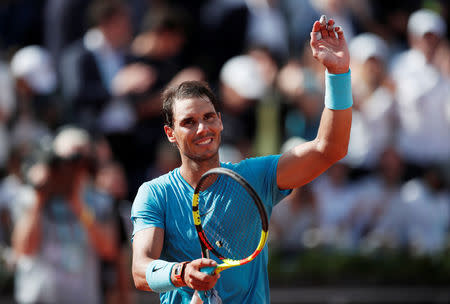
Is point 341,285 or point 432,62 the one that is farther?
point 432,62

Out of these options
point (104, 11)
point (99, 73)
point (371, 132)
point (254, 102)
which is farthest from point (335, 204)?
point (104, 11)

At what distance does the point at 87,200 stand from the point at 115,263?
0.58m

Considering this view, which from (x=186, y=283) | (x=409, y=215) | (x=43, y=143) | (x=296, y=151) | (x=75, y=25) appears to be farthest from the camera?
(x=75, y=25)

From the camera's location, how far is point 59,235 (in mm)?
5789

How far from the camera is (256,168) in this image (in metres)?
3.52

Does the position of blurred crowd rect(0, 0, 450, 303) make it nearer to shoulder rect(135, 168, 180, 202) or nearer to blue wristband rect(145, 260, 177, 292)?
shoulder rect(135, 168, 180, 202)

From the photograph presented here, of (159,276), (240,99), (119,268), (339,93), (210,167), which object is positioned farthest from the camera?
(240,99)

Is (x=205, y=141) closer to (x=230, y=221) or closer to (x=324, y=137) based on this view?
(x=230, y=221)

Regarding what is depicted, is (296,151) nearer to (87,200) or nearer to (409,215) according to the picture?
(87,200)

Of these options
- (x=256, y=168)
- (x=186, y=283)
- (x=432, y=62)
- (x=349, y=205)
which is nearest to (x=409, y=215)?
(x=349, y=205)

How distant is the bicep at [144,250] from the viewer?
323 centimetres

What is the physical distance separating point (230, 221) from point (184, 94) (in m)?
0.63

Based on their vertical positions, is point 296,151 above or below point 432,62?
below

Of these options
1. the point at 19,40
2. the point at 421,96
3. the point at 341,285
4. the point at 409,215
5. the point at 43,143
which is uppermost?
the point at 19,40
